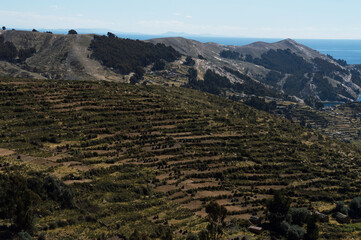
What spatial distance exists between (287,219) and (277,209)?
2.59 meters

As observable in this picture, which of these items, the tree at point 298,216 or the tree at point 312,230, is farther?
the tree at point 298,216

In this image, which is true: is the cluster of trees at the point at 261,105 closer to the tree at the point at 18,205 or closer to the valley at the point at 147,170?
the valley at the point at 147,170

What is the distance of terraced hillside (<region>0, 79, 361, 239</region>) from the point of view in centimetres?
4712

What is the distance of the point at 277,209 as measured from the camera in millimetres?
49875

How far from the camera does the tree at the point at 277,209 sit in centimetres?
4928

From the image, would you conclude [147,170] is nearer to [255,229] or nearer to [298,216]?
[255,229]

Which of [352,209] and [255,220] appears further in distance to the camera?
[352,209]

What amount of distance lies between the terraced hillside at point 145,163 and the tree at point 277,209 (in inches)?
161

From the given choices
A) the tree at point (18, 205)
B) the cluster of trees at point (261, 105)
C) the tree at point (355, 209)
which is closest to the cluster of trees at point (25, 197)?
the tree at point (18, 205)

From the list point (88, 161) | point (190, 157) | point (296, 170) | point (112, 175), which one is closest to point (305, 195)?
point (296, 170)

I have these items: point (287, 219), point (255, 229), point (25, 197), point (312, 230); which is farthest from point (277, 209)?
point (25, 197)

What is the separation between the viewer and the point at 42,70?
628ft

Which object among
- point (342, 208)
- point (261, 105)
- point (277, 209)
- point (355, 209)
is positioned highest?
point (277, 209)

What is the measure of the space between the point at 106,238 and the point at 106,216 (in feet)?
21.5
